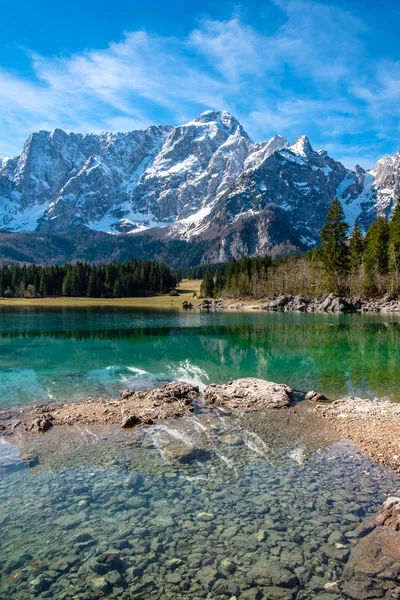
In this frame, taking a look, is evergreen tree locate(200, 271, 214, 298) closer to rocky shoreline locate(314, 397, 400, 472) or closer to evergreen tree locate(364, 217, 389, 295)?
evergreen tree locate(364, 217, 389, 295)

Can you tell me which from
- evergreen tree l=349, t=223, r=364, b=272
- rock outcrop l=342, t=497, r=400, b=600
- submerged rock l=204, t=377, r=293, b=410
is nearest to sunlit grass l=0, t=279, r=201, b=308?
evergreen tree l=349, t=223, r=364, b=272

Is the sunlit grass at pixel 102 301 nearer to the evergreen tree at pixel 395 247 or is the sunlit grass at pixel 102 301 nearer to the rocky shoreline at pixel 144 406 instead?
the evergreen tree at pixel 395 247

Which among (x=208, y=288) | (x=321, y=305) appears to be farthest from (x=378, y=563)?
(x=208, y=288)

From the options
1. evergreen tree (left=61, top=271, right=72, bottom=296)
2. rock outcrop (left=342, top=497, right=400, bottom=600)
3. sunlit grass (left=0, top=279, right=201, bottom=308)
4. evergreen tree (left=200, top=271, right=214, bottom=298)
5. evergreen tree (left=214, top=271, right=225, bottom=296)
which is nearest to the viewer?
rock outcrop (left=342, top=497, right=400, bottom=600)

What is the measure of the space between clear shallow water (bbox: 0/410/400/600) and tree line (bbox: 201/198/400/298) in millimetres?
97147

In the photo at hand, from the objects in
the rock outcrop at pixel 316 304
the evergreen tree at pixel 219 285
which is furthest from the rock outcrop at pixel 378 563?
the evergreen tree at pixel 219 285

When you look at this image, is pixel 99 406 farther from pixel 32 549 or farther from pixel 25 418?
pixel 32 549

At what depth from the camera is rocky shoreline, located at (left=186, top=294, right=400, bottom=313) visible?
4124 inches

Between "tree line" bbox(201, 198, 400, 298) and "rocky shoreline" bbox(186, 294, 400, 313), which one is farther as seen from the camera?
"tree line" bbox(201, 198, 400, 298)

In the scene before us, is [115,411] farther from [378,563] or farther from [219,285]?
[219,285]

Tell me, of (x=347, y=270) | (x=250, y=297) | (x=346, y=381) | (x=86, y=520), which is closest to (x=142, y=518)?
(x=86, y=520)

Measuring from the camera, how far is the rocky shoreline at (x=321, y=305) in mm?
104750

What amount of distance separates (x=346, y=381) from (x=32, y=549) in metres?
25.7

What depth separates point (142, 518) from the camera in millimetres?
11703
